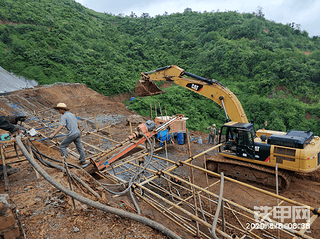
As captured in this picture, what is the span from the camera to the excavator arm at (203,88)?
26.5 feet

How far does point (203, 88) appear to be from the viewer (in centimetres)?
868

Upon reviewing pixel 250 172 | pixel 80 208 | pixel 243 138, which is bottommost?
pixel 250 172

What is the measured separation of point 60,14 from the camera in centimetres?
3388

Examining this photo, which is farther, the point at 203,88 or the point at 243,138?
the point at 203,88

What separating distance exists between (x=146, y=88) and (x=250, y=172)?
6.21 m

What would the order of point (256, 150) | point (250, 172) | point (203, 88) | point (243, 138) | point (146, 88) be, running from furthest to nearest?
1. point (146, 88)
2. point (203, 88)
3. point (250, 172)
4. point (243, 138)
5. point (256, 150)

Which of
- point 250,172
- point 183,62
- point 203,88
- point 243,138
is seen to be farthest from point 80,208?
point 183,62

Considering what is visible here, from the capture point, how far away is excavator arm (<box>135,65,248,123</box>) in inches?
317

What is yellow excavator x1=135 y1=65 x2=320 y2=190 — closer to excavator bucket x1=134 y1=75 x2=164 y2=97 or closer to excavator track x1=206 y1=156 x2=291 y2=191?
excavator track x1=206 y1=156 x2=291 y2=191

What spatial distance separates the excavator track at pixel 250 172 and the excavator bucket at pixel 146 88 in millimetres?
4440

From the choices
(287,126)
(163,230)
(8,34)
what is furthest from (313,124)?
(8,34)

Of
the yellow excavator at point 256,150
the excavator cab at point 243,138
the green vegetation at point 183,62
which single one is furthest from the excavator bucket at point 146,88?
the green vegetation at point 183,62

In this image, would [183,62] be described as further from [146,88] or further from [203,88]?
[203,88]

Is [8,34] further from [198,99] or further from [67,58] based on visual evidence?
[198,99]
